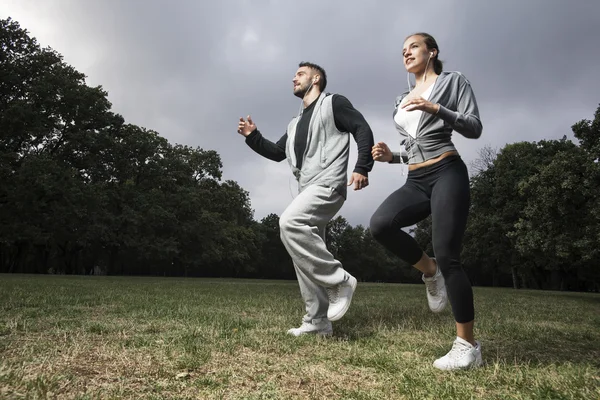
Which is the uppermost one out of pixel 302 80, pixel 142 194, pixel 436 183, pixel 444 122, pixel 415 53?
pixel 142 194

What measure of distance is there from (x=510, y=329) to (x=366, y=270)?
67.7m

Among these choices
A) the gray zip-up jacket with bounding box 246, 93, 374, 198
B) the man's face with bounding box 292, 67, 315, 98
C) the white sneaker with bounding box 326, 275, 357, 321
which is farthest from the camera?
the man's face with bounding box 292, 67, 315, 98

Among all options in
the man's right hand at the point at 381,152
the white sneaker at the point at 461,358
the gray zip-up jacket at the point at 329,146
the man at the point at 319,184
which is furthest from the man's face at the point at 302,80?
the white sneaker at the point at 461,358

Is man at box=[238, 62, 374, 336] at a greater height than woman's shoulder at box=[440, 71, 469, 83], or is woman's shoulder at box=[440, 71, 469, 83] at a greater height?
woman's shoulder at box=[440, 71, 469, 83]

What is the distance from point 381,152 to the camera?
3.97 metres

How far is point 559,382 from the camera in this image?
9.38 feet

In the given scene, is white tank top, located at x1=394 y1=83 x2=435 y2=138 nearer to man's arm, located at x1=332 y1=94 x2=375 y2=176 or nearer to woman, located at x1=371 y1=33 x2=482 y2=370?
woman, located at x1=371 y1=33 x2=482 y2=370

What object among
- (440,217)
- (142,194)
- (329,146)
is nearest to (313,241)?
(329,146)

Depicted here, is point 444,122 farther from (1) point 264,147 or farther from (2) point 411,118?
(1) point 264,147

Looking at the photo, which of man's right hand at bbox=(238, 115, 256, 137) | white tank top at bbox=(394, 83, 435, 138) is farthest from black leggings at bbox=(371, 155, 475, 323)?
man's right hand at bbox=(238, 115, 256, 137)

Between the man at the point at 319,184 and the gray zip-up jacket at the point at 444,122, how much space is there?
654 mm

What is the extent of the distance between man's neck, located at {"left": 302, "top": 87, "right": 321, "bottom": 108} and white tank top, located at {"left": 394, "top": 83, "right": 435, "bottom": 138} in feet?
3.69

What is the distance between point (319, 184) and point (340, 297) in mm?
1042

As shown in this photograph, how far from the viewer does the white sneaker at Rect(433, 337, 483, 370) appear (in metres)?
3.19
